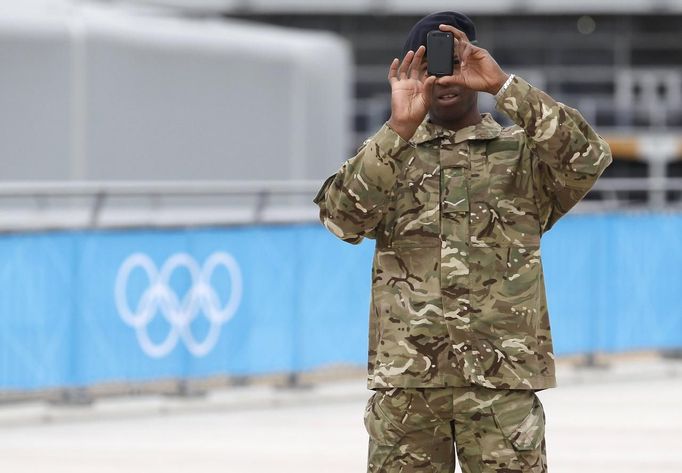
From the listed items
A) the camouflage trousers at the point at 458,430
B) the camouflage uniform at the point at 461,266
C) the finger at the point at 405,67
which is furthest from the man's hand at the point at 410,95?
the camouflage trousers at the point at 458,430

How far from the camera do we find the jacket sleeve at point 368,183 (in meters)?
4.74

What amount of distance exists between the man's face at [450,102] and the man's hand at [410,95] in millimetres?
72

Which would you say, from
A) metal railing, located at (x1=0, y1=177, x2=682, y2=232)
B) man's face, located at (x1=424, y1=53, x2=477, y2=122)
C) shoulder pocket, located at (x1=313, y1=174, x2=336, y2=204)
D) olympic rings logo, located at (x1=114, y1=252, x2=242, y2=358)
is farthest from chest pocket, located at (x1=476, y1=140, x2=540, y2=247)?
olympic rings logo, located at (x1=114, y1=252, x2=242, y2=358)

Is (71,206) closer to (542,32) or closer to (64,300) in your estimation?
(64,300)

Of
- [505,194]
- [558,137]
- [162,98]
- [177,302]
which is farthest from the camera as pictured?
[162,98]

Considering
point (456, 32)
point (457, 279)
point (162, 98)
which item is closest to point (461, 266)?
point (457, 279)

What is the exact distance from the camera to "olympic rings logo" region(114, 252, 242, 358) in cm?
1148

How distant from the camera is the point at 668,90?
183ft

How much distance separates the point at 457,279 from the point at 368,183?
399mm

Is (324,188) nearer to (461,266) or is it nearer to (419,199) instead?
(419,199)

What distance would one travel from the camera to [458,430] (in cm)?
489

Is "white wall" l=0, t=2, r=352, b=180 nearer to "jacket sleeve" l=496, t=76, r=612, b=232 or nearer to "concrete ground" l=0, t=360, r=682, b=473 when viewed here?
"concrete ground" l=0, t=360, r=682, b=473

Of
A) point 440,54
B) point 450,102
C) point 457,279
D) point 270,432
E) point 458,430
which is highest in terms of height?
point 440,54

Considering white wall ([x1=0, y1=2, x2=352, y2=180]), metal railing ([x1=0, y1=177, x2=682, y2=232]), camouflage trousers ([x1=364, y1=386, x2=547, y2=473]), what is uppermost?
white wall ([x1=0, y1=2, x2=352, y2=180])
